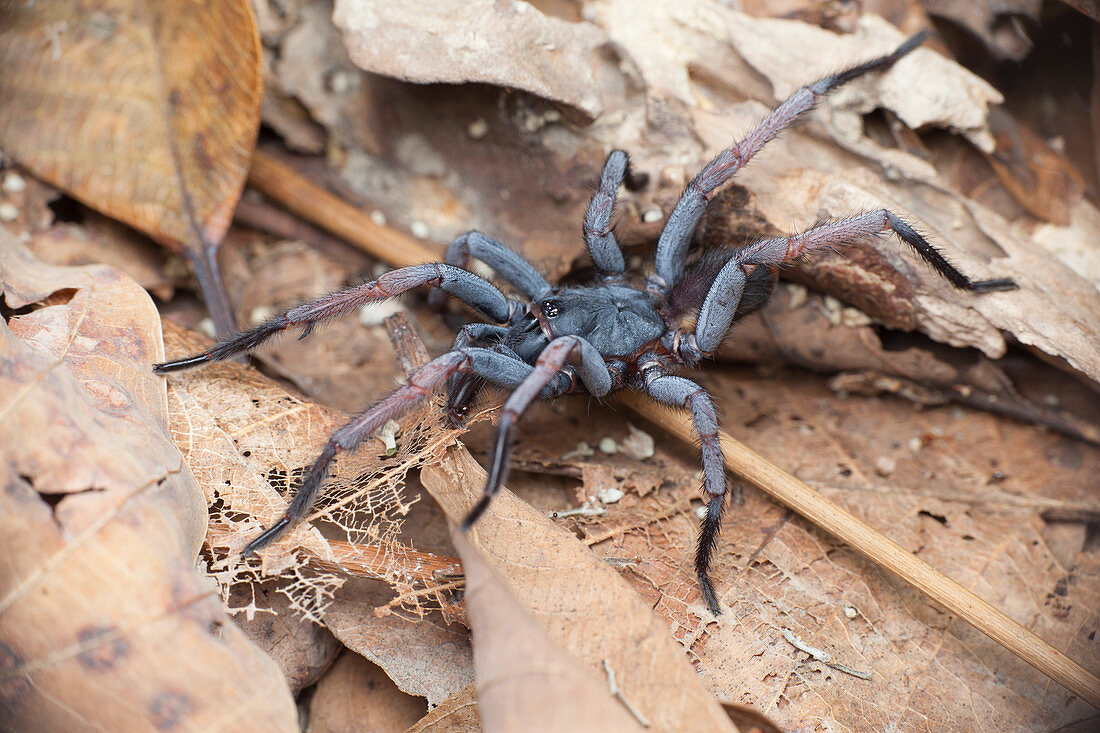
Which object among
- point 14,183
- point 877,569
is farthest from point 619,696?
point 14,183

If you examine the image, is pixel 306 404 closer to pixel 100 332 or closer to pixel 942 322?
pixel 100 332

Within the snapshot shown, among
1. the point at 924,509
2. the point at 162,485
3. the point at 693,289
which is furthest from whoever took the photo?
the point at 693,289

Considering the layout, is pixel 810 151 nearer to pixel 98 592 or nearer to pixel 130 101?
pixel 130 101

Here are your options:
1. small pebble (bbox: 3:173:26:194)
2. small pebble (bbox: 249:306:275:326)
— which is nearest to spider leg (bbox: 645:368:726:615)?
small pebble (bbox: 249:306:275:326)

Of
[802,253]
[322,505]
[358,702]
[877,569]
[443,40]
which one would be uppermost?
[443,40]

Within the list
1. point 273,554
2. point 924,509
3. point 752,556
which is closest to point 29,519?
point 273,554
